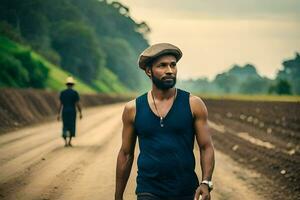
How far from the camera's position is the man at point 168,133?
4.85m

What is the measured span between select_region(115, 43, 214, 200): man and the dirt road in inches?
228

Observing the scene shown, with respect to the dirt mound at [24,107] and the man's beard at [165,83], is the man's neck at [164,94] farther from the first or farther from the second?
the dirt mound at [24,107]

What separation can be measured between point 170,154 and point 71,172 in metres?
8.84

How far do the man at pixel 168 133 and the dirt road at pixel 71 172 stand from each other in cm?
579

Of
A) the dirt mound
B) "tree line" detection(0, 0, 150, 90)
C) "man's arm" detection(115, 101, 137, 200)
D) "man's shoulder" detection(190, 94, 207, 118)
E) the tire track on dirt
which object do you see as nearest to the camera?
"man's shoulder" detection(190, 94, 207, 118)

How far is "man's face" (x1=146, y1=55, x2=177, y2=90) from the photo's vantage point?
4926mm

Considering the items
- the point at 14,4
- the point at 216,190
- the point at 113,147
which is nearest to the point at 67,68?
the point at 14,4

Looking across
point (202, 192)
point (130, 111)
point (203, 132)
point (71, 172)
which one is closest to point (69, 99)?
point (71, 172)

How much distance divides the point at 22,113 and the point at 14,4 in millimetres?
50114

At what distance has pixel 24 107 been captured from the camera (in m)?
36.8

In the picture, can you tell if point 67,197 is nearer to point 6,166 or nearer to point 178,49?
point 6,166

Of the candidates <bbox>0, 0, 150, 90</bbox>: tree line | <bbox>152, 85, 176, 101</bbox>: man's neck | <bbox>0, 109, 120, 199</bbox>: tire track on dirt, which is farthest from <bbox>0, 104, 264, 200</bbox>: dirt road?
<bbox>0, 0, 150, 90</bbox>: tree line

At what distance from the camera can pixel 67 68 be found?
329 feet

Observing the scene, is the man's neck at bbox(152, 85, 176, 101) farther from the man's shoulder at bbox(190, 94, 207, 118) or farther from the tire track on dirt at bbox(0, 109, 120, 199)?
the tire track on dirt at bbox(0, 109, 120, 199)
